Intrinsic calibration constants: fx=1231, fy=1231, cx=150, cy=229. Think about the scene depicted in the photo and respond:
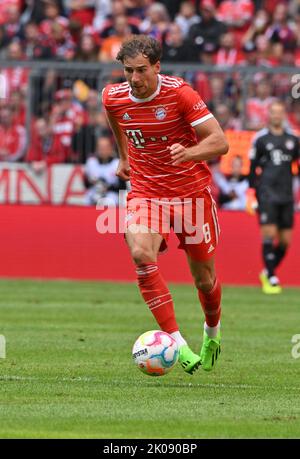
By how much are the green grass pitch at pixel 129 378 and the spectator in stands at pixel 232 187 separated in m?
4.20

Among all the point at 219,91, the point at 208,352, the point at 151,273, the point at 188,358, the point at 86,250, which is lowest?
the point at 86,250

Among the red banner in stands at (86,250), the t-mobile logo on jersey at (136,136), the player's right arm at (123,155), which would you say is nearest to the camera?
the t-mobile logo on jersey at (136,136)

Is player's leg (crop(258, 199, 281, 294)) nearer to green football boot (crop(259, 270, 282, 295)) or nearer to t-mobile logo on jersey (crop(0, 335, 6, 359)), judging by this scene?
green football boot (crop(259, 270, 282, 295))

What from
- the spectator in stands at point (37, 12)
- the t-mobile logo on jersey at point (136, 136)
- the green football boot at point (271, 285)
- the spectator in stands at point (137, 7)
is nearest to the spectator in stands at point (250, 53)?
the spectator in stands at point (137, 7)

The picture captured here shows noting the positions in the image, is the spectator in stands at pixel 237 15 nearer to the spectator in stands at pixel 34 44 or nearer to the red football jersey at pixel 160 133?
→ the spectator in stands at pixel 34 44

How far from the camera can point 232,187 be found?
68.5ft

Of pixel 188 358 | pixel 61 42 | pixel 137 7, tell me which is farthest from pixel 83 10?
pixel 188 358

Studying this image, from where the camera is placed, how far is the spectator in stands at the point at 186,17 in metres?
23.6

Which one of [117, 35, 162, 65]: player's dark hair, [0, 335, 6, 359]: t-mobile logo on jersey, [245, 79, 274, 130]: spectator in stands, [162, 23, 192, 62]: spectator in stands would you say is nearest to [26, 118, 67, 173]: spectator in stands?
[162, 23, 192, 62]: spectator in stands

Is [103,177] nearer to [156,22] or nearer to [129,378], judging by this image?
[156,22]

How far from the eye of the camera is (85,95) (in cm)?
2164

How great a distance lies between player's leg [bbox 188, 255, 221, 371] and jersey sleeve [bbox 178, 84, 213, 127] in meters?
1.17

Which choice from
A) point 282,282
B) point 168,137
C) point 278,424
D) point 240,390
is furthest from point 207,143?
point 282,282

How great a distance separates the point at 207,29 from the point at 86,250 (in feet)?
16.8
